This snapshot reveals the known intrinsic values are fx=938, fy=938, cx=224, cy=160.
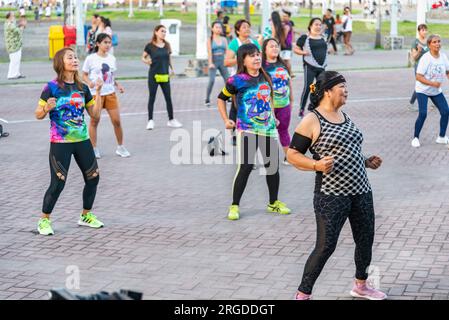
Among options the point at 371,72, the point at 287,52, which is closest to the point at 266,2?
the point at 371,72

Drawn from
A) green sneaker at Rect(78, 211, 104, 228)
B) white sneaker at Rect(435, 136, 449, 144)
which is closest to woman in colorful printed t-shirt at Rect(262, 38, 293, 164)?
green sneaker at Rect(78, 211, 104, 228)

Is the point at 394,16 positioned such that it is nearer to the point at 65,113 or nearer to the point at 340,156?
the point at 65,113

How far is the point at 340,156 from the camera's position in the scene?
6.88 m

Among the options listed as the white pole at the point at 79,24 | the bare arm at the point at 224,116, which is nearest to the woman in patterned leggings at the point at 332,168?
the bare arm at the point at 224,116

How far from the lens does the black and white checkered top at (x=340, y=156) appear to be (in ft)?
22.5

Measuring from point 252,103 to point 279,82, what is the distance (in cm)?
194

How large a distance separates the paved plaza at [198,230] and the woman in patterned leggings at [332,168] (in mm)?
588

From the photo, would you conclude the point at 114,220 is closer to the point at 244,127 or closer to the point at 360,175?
the point at 244,127

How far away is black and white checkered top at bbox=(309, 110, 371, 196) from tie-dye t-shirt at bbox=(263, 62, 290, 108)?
185 inches

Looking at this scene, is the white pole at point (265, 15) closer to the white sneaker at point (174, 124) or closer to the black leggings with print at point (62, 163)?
the white sneaker at point (174, 124)

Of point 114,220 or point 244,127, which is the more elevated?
point 244,127

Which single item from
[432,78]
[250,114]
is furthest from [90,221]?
[432,78]

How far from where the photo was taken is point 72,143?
933 cm
